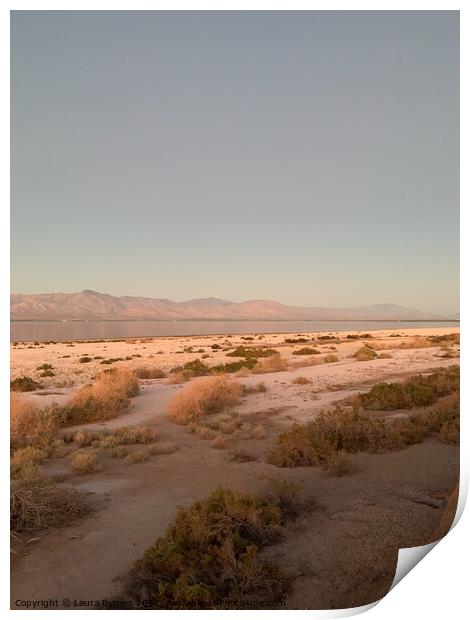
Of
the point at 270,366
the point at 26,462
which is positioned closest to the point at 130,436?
the point at 26,462

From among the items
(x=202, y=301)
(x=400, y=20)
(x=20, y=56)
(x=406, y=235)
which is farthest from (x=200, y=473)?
(x=400, y=20)

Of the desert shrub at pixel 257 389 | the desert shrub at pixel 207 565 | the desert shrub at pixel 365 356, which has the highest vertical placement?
the desert shrub at pixel 365 356

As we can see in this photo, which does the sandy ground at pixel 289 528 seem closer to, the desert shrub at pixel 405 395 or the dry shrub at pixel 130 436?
the dry shrub at pixel 130 436

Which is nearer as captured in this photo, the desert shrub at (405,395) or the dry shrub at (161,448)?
the dry shrub at (161,448)

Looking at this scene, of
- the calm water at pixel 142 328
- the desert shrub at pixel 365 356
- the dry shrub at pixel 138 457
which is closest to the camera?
the dry shrub at pixel 138 457

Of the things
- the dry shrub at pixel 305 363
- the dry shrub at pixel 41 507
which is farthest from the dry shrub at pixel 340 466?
the dry shrub at pixel 305 363
